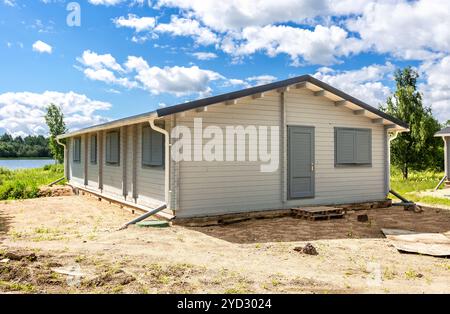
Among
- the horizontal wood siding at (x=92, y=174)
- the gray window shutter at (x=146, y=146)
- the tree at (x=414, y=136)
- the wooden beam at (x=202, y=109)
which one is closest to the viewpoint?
the wooden beam at (x=202, y=109)

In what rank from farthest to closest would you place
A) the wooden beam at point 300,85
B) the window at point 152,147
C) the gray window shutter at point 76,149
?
A: the gray window shutter at point 76,149 → the wooden beam at point 300,85 → the window at point 152,147

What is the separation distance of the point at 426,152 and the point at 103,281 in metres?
24.0

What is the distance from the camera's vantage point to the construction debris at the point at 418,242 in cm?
639

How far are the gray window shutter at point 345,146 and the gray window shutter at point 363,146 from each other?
22 cm

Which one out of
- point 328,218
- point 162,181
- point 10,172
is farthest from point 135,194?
point 10,172

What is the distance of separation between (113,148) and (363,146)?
8.02 metres

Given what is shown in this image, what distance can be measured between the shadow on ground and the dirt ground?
0.02 m

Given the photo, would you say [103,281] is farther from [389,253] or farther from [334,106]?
[334,106]

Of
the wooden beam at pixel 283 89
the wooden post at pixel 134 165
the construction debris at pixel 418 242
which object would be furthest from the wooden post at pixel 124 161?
the construction debris at pixel 418 242

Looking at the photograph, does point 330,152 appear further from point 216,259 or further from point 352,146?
point 216,259

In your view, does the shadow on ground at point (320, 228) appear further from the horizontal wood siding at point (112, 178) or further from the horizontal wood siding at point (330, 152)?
the horizontal wood siding at point (112, 178)

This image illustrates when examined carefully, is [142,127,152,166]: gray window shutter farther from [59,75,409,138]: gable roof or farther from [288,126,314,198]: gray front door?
[288,126,314,198]: gray front door

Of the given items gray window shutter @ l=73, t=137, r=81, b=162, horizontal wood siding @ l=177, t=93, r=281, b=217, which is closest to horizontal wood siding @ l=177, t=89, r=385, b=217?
horizontal wood siding @ l=177, t=93, r=281, b=217
